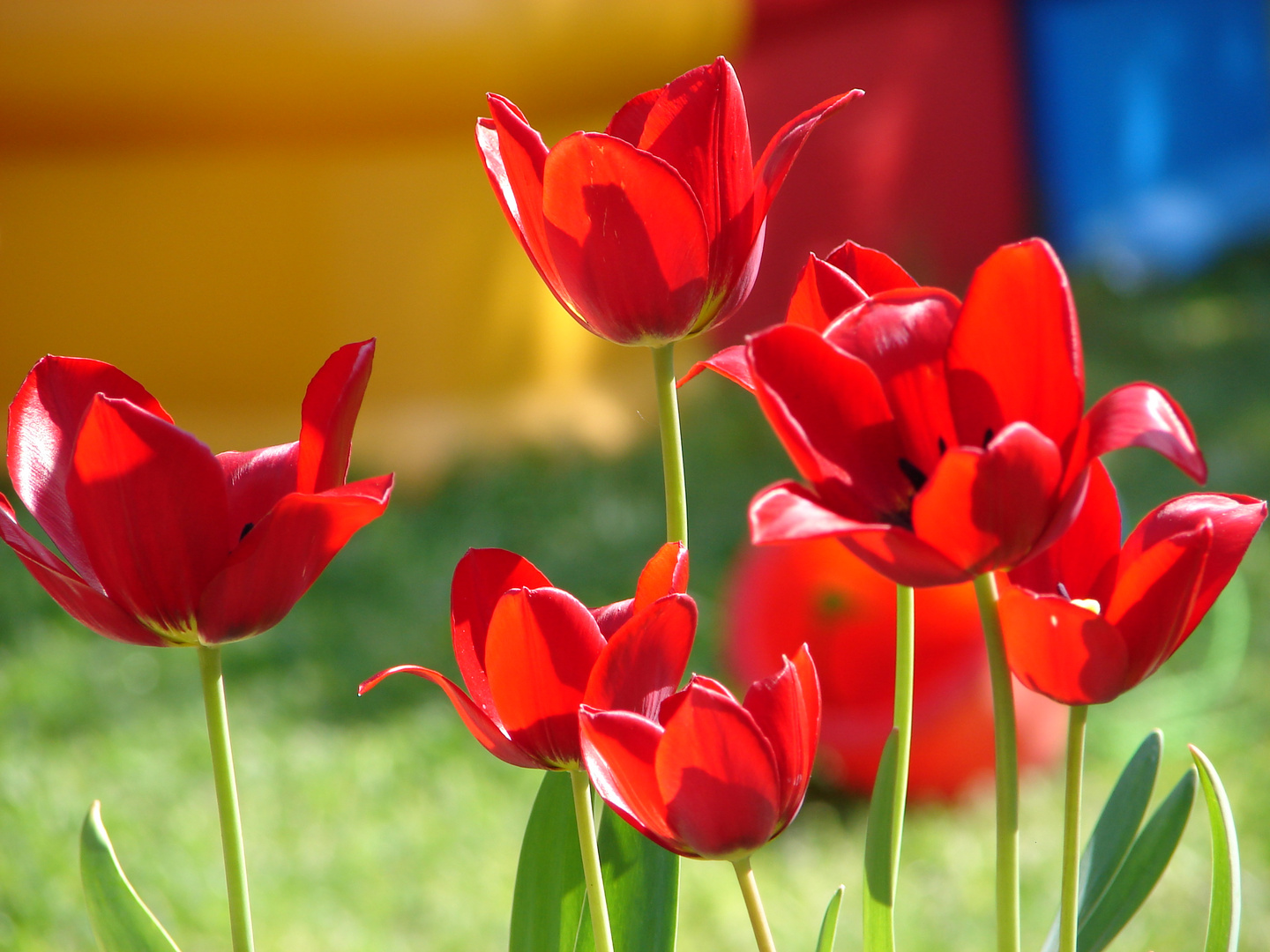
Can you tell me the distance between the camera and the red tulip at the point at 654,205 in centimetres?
26

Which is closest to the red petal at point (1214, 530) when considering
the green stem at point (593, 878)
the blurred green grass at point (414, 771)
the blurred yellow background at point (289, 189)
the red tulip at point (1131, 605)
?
the red tulip at point (1131, 605)

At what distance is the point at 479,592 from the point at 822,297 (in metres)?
0.09

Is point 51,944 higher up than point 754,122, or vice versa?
point 754,122

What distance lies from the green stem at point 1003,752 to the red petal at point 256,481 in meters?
0.14

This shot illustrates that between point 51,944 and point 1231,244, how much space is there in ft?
12.3

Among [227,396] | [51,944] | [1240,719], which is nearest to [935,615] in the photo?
[1240,719]

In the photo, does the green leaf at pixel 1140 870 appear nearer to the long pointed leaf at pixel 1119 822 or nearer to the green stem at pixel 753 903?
the long pointed leaf at pixel 1119 822

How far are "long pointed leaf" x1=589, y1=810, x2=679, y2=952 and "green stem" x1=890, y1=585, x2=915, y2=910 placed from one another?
0.06m

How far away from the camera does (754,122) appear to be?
292 centimetres

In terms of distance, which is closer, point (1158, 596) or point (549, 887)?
point (1158, 596)

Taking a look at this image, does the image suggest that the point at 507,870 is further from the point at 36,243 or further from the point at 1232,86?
the point at 1232,86

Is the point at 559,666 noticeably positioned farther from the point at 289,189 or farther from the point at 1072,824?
the point at 289,189

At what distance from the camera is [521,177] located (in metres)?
0.28

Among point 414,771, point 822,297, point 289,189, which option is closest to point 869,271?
point 822,297
